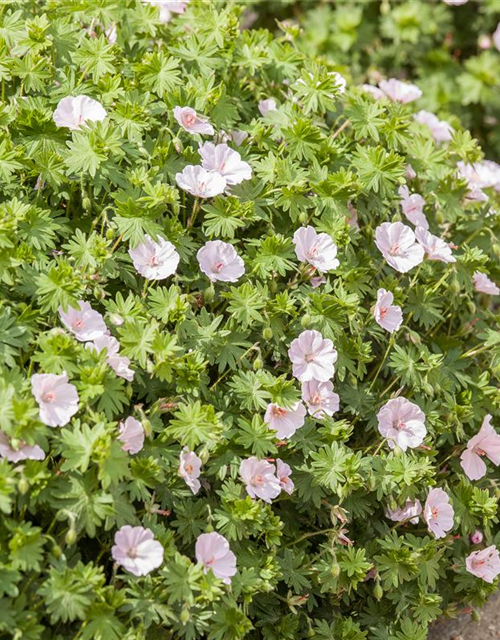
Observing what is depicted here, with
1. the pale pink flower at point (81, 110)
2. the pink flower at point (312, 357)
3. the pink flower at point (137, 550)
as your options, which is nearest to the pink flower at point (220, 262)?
the pink flower at point (312, 357)

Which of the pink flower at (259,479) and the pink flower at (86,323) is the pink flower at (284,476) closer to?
→ the pink flower at (259,479)

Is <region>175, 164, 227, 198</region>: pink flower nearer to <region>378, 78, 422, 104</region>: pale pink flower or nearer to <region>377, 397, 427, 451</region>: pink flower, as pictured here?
<region>377, 397, 427, 451</region>: pink flower

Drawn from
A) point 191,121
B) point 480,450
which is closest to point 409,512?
point 480,450

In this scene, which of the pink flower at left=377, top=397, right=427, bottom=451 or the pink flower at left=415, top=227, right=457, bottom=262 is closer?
the pink flower at left=377, top=397, right=427, bottom=451

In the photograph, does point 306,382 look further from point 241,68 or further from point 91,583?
point 241,68

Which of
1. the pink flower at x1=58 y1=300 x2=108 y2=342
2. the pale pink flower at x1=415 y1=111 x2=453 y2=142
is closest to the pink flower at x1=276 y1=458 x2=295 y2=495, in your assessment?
the pink flower at x1=58 y1=300 x2=108 y2=342

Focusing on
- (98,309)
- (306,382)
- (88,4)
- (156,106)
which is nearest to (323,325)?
(306,382)

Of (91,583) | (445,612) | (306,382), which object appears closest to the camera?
(91,583)
